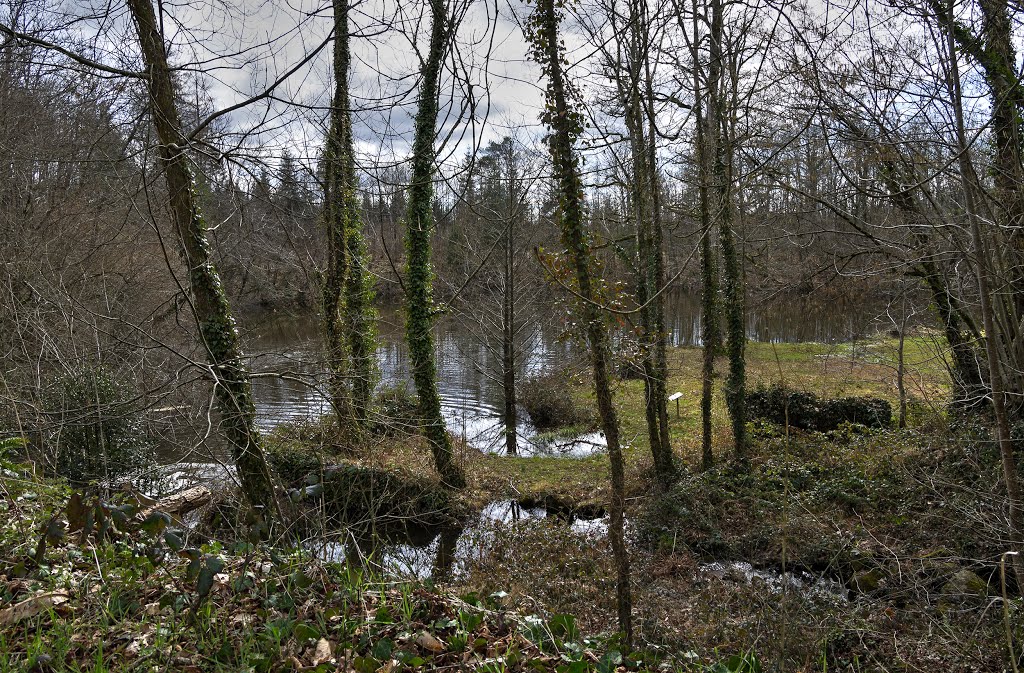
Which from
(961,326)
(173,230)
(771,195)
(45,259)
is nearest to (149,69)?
(173,230)

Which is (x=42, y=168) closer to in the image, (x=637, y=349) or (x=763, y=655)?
(x=637, y=349)

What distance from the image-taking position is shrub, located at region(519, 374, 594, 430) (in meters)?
17.3

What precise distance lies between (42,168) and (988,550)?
13.8m

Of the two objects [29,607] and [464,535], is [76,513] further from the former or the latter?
[464,535]

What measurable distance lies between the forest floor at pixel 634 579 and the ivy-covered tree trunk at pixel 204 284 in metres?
1.17

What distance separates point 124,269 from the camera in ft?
41.8

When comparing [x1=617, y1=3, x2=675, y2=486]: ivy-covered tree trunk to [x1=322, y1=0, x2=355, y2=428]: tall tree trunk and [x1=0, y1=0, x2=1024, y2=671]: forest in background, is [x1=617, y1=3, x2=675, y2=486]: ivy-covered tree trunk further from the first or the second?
[x1=322, y1=0, x2=355, y2=428]: tall tree trunk

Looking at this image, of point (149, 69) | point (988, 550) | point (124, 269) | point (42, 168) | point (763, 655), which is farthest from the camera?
point (124, 269)

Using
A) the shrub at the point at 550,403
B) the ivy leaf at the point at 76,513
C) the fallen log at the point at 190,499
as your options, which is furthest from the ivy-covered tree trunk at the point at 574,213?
the shrub at the point at 550,403

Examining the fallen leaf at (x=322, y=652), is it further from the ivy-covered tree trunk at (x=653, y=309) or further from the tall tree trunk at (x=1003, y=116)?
the ivy-covered tree trunk at (x=653, y=309)

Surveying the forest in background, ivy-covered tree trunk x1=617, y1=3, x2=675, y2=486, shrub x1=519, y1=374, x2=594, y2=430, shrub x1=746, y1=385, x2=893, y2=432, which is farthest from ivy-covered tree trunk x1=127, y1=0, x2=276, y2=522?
shrub x1=519, y1=374, x2=594, y2=430

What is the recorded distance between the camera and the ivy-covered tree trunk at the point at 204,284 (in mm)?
4461

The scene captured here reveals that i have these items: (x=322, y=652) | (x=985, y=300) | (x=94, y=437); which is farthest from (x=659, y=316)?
(x=322, y=652)

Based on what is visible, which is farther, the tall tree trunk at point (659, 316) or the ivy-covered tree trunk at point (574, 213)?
the tall tree trunk at point (659, 316)
